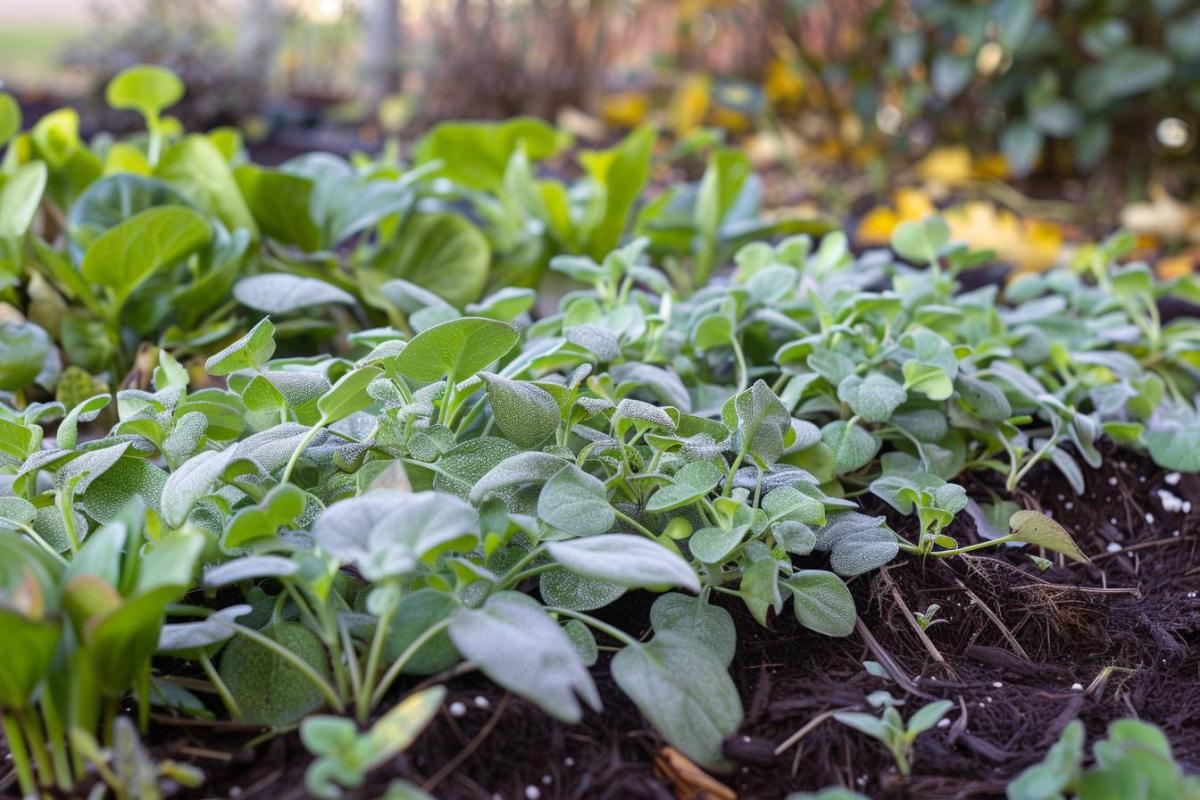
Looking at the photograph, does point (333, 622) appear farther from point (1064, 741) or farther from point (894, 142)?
point (894, 142)

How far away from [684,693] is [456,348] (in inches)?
12.7

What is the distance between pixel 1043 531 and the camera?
0.88 metres

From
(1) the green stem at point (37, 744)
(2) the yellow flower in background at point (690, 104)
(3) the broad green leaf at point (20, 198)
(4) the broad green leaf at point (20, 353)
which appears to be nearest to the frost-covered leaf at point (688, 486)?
(1) the green stem at point (37, 744)

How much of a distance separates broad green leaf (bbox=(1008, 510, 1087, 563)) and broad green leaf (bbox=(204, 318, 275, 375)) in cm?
64

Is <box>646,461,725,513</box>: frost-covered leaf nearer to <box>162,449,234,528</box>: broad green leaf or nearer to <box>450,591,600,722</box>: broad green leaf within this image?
<box>450,591,600,722</box>: broad green leaf

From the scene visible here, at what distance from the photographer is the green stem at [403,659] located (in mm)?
689

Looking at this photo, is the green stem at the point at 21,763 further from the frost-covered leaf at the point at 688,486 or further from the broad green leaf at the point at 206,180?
the broad green leaf at the point at 206,180

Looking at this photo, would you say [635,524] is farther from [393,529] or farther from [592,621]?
[393,529]

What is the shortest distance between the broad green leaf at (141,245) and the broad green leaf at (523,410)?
522mm

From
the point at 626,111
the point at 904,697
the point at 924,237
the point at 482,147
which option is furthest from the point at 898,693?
the point at 626,111

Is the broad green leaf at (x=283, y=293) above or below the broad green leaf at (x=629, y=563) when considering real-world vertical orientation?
below

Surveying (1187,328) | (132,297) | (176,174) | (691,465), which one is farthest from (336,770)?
(1187,328)

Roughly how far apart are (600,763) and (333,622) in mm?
208

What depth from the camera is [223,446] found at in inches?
36.2
